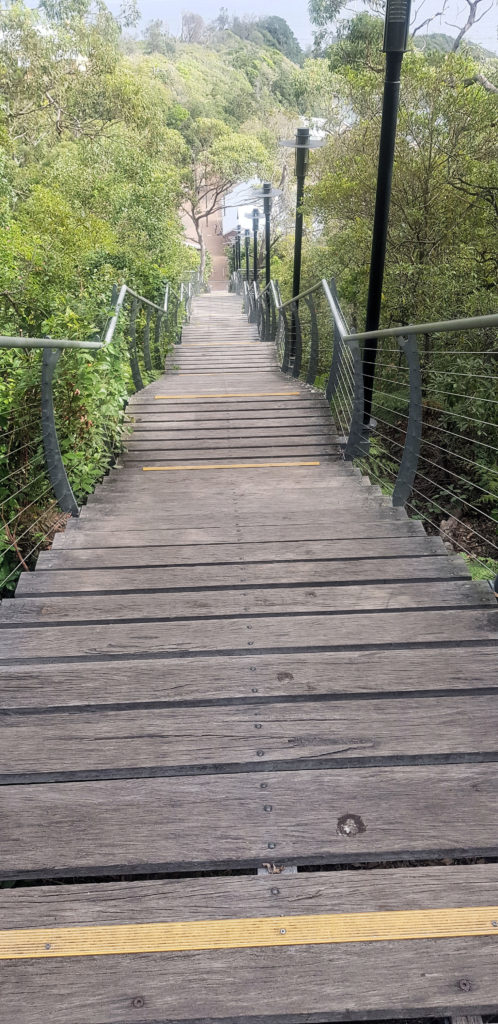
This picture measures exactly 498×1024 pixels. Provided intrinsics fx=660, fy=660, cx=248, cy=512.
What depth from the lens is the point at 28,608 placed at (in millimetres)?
2600

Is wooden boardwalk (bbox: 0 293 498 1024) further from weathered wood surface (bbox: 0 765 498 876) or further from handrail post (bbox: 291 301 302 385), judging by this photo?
handrail post (bbox: 291 301 302 385)

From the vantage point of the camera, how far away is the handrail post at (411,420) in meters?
3.45

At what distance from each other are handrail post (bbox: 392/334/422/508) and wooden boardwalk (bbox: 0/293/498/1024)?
55 cm

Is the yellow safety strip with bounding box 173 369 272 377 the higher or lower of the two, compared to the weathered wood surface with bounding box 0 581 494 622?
lower

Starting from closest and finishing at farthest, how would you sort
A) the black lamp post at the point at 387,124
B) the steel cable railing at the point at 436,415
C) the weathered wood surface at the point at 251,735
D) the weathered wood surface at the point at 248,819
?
the weathered wood surface at the point at 248,819 < the weathered wood surface at the point at 251,735 < the black lamp post at the point at 387,124 < the steel cable railing at the point at 436,415

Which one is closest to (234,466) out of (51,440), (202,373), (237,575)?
(51,440)

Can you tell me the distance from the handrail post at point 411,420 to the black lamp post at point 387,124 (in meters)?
1.33

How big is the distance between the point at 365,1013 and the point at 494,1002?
227 mm

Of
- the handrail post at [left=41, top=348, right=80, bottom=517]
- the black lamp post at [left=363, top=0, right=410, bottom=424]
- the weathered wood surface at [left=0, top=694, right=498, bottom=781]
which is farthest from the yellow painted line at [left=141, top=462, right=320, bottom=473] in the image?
the weathered wood surface at [left=0, top=694, right=498, bottom=781]

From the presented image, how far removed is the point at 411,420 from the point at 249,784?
7.91 feet

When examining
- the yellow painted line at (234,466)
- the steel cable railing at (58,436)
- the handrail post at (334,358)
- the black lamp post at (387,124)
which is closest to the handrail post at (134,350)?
the steel cable railing at (58,436)

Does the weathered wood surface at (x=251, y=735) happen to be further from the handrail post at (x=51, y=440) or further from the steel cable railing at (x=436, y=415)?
the steel cable railing at (x=436, y=415)

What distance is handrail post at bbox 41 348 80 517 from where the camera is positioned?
341 centimetres

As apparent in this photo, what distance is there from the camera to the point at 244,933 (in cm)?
126
